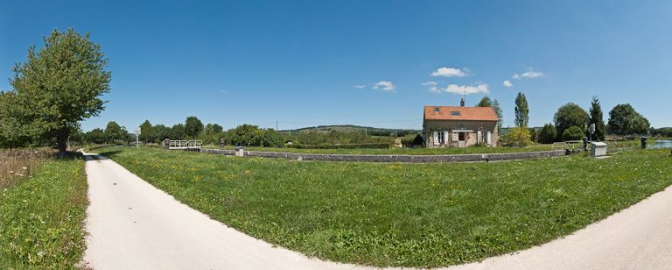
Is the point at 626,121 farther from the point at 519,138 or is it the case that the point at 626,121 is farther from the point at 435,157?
the point at 435,157

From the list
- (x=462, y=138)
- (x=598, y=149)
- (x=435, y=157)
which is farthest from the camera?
(x=462, y=138)

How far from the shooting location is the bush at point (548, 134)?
56.8 metres

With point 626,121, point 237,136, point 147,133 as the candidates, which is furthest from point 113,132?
point 626,121

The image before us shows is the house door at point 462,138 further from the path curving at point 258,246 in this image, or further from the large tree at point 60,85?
the large tree at point 60,85

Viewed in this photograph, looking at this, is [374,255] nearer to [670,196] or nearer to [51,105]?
[670,196]

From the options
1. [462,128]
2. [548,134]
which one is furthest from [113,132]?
[548,134]

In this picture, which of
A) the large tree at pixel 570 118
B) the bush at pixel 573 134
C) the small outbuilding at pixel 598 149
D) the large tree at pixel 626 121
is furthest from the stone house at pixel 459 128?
the large tree at pixel 626 121

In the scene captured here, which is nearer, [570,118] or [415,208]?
[415,208]

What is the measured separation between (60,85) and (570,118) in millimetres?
76941

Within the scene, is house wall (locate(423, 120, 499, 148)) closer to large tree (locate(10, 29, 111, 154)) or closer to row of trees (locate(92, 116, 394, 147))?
row of trees (locate(92, 116, 394, 147))

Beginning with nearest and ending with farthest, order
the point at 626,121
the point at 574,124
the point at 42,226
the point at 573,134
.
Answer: the point at 42,226
the point at 573,134
the point at 574,124
the point at 626,121

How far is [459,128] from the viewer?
157 ft

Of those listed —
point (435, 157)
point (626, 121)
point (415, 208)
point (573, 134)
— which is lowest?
point (415, 208)

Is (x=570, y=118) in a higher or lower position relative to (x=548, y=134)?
higher
